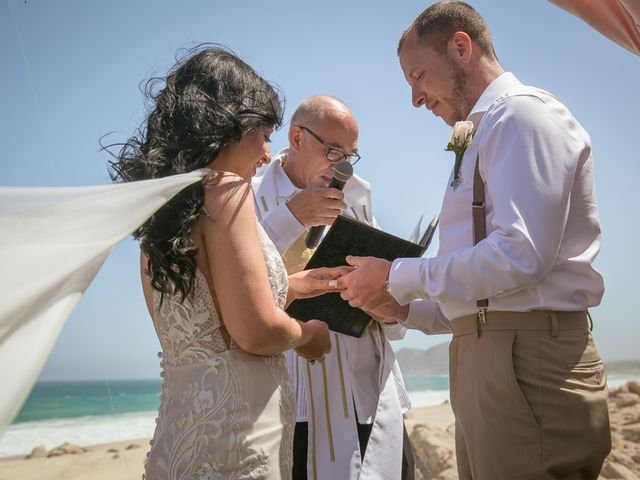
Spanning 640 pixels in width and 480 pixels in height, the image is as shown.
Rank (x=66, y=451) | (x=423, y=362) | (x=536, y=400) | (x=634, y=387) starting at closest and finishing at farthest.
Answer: (x=536, y=400) < (x=634, y=387) < (x=66, y=451) < (x=423, y=362)

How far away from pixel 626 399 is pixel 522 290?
785cm

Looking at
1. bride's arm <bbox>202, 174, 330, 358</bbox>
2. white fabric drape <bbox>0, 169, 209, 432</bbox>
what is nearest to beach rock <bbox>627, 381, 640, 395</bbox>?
bride's arm <bbox>202, 174, 330, 358</bbox>

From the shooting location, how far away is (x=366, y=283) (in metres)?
3.25

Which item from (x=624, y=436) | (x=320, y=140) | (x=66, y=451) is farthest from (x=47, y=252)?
(x=66, y=451)

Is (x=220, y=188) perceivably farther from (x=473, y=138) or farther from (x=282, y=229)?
(x=282, y=229)

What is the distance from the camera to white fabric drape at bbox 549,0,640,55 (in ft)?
10.3

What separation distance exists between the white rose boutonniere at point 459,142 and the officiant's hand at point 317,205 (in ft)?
3.24

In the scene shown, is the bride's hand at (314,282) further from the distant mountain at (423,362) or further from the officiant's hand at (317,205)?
the distant mountain at (423,362)

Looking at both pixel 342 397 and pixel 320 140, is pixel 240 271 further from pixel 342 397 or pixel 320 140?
pixel 320 140

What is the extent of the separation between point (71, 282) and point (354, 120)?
119 inches

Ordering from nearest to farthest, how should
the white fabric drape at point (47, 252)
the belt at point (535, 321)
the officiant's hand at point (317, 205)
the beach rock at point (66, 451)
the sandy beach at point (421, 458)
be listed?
the white fabric drape at point (47, 252) → the belt at point (535, 321) → the officiant's hand at point (317, 205) → the sandy beach at point (421, 458) → the beach rock at point (66, 451)

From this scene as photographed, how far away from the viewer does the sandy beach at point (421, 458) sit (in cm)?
749

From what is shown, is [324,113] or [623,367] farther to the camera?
[623,367]

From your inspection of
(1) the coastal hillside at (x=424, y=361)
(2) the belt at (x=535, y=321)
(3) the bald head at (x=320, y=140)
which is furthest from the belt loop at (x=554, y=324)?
(1) the coastal hillside at (x=424, y=361)
